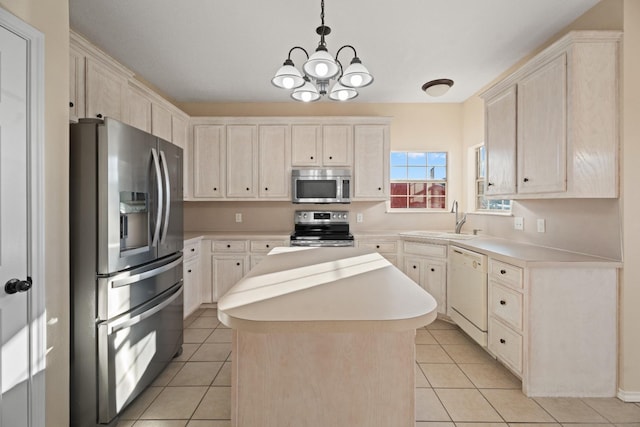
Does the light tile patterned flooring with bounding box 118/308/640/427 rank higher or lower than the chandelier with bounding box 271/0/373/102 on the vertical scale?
lower

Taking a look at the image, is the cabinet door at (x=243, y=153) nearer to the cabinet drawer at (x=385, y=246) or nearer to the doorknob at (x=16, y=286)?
the cabinet drawer at (x=385, y=246)

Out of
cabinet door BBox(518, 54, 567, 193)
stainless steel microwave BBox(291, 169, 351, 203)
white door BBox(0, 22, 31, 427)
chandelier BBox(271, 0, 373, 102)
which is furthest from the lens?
stainless steel microwave BBox(291, 169, 351, 203)

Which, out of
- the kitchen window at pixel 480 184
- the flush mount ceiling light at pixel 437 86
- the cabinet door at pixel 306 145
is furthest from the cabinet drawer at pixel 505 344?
the cabinet door at pixel 306 145

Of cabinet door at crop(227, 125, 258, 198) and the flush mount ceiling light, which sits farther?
cabinet door at crop(227, 125, 258, 198)

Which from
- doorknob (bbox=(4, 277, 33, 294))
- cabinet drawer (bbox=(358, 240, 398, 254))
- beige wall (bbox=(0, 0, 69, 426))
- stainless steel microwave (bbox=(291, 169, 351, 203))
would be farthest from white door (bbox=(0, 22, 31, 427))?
cabinet drawer (bbox=(358, 240, 398, 254))

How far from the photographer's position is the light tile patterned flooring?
1931 millimetres

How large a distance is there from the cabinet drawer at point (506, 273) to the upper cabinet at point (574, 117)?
58 centimetres

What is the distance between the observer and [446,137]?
4418 mm

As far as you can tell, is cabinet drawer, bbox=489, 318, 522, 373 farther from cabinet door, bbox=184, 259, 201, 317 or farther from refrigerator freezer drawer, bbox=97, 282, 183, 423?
cabinet door, bbox=184, 259, 201, 317

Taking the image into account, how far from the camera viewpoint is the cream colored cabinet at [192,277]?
341 centimetres

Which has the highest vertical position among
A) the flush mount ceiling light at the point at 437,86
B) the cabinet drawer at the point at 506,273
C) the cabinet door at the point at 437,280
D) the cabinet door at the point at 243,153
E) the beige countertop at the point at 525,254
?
the flush mount ceiling light at the point at 437,86

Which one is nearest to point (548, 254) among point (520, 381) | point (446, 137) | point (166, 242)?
point (520, 381)

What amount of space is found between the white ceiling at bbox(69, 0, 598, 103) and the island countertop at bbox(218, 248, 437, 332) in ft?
6.00

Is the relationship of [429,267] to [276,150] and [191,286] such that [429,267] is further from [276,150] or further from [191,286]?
[191,286]
